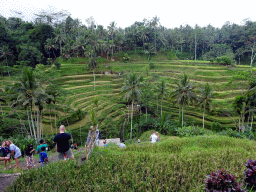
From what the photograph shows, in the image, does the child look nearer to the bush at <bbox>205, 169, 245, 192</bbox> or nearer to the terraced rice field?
the bush at <bbox>205, 169, 245, 192</bbox>

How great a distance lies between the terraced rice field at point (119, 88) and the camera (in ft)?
75.1

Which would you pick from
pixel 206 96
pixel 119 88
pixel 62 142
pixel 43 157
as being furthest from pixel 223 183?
pixel 119 88

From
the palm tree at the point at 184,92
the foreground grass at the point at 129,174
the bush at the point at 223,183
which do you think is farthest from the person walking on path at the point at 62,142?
the palm tree at the point at 184,92

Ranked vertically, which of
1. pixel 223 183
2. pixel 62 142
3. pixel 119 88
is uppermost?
pixel 223 183

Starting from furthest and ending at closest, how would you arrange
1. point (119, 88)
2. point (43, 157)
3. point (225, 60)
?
point (225, 60), point (119, 88), point (43, 157)

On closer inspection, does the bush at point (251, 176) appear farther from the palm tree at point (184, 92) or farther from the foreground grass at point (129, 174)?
the palm tree at point (184, 92)

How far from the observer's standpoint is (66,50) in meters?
38.5

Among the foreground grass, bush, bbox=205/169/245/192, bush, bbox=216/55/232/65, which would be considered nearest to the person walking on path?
the foreground grass

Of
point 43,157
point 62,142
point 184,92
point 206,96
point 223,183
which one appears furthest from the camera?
point 206,96

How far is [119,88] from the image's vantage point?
3092cm

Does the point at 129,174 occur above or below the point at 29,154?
above

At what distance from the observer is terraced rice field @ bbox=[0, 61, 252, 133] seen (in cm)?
2289

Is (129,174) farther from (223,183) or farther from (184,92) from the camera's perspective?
(184,92)

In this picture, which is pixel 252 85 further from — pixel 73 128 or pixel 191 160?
pixel 73 128
